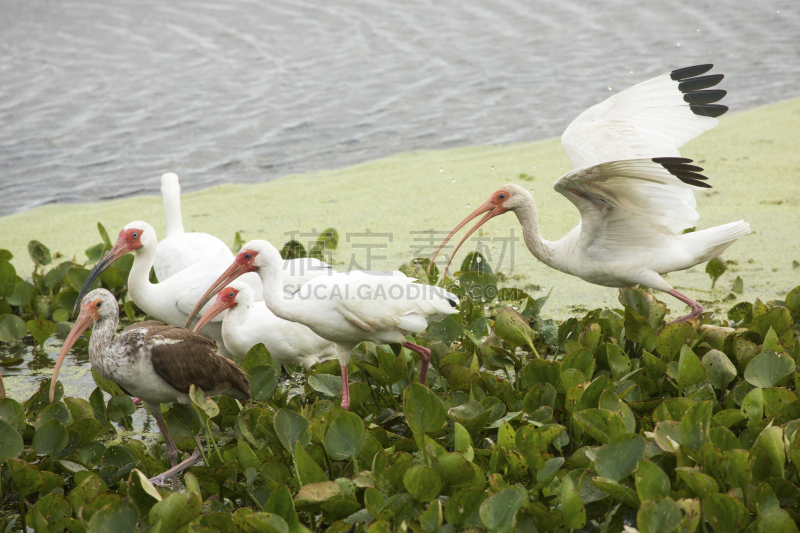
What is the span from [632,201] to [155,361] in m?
2.40

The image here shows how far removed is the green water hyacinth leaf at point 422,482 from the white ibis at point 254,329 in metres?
1.70

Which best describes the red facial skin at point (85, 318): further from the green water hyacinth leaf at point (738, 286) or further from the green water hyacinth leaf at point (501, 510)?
the green water hyacinth leaf at point (738, 286)

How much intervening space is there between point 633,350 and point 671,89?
1634 millimetres

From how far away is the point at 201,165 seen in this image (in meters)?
8.12

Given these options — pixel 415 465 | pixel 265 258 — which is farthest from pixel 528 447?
pixel 265 258

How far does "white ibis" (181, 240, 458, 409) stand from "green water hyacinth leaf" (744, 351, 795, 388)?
4.47 ft

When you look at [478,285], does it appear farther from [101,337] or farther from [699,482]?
[699,482]


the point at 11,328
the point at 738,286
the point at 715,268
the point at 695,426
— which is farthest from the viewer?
the point at 715,268

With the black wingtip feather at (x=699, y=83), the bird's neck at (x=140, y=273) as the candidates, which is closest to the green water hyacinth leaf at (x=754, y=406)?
the black wingtip feather at (x=699, y=83)

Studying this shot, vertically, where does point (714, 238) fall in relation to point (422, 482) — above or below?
above

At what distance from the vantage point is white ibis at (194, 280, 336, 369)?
13.0 ft

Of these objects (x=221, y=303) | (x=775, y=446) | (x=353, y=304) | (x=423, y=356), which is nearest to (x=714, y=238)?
(x=423, y=356)

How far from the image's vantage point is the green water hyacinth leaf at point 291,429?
8.68 feet

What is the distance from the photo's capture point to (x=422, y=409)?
105 inches
